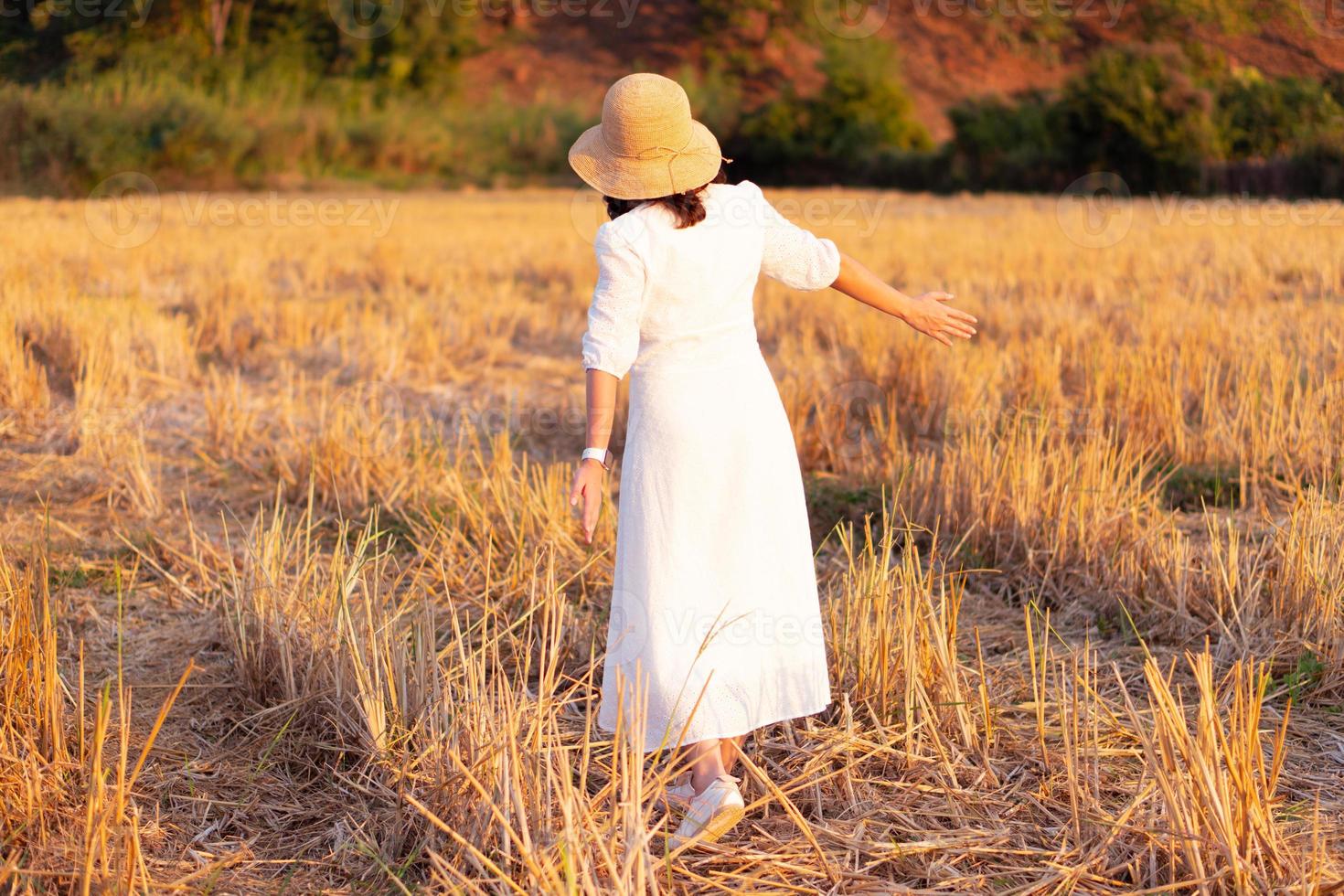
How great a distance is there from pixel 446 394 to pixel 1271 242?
8.30 m

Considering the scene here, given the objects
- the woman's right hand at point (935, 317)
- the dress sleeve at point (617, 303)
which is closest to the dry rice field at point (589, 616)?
the woman's right hand at point (935, 317)

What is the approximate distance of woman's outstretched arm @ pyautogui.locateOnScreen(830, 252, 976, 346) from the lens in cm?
260

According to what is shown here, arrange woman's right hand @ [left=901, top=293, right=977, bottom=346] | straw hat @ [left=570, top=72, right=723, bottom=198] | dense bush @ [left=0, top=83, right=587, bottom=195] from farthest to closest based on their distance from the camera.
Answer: dense bush @ [left=0, top=83, right=587, bottom=195] → woman's right hand @ [left=901, top=293, right=977, bottom=346] → straw hat @ [left=570, top=72, right=723, bottom=198]

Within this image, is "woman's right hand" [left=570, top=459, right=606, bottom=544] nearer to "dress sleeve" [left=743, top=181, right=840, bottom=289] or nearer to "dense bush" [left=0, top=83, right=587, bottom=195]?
"dress sleeve" [left=743, top=181, right=840, bottom=289]

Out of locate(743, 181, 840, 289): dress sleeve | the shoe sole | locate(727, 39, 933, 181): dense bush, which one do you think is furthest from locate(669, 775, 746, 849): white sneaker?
locate(727, 39, 933, 181): dense bush

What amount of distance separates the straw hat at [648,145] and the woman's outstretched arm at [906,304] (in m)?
0.40

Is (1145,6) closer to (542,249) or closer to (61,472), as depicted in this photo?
(542,249)

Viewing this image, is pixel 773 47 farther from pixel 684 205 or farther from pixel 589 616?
pixel 684 205

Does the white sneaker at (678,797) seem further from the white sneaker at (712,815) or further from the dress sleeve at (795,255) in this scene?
the dress sleeve at (795,255)

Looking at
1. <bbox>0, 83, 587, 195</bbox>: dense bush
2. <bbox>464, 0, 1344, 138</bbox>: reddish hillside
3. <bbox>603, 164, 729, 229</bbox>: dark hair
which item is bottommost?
<bbox>0, 83, 587, 195</bbox>: dense bush

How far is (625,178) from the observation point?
2.36 meters

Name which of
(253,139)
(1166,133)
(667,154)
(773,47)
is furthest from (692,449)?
(773,47)

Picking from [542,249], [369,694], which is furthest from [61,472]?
[542,249]

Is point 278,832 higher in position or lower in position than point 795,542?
lower
